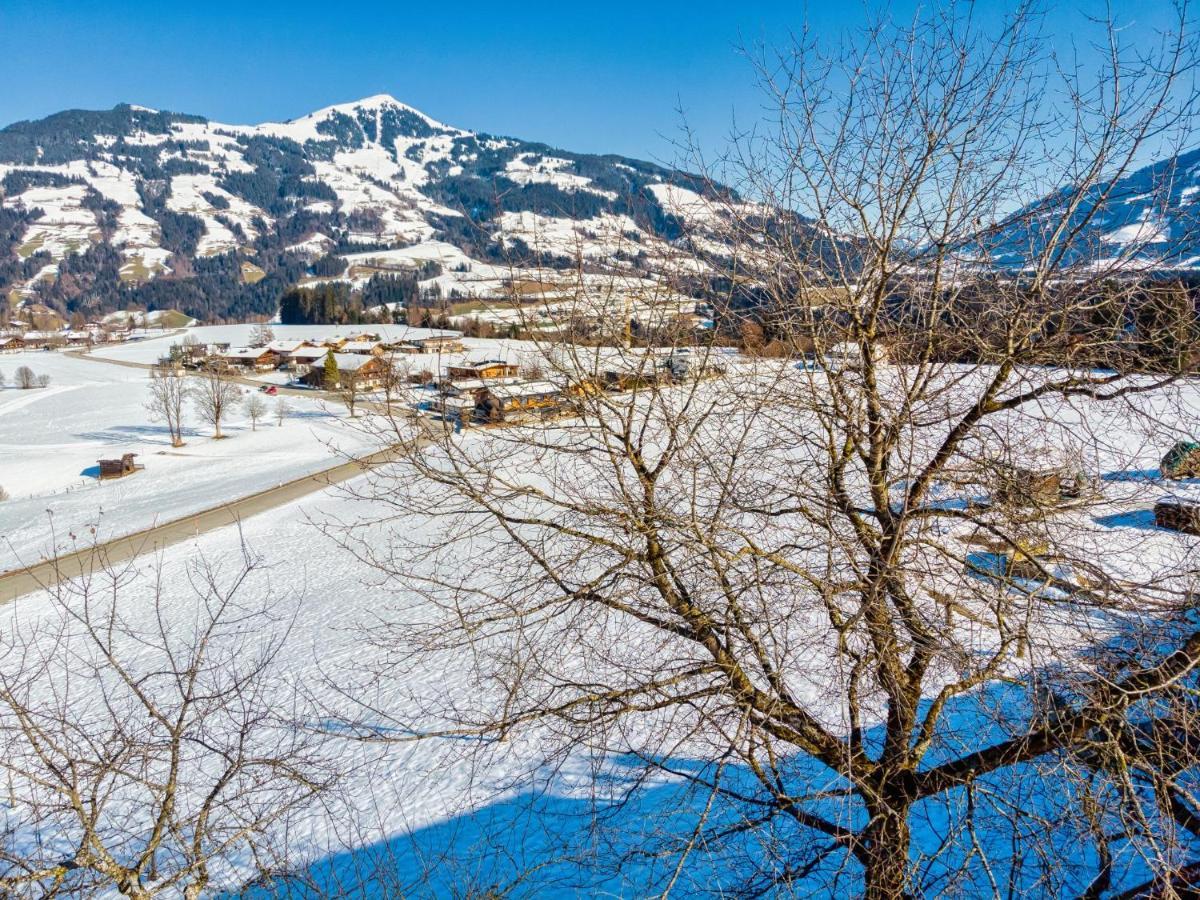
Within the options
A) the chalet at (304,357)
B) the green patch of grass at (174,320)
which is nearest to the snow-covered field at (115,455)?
the chalet at (304,357)

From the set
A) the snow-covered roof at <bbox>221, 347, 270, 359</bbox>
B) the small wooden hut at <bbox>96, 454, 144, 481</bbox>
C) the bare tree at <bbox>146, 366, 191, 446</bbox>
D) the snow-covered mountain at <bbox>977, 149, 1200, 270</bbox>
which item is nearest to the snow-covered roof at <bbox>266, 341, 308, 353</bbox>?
the snow-covered roof at <bbox>221, 347, 270, 359</bbox>

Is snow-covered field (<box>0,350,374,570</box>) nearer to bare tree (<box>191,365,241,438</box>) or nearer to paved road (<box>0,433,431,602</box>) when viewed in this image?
paved road (<box>0,433,431,602</box>)

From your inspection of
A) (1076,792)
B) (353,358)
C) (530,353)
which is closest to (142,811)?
(530,353)

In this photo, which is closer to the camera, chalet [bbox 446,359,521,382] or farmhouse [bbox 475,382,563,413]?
chalet [bbox 446,359,521,382]

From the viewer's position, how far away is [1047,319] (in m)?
3.50

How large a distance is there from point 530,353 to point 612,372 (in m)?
0.54

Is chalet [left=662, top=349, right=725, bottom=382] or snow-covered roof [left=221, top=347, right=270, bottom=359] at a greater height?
chalet [left=662, top=349, right=725, bottom=382]

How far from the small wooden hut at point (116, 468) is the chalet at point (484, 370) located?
35653 mm

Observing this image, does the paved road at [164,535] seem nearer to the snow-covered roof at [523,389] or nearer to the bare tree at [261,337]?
the snow-covered roof at [523,389]

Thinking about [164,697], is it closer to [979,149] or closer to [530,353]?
[530,353]

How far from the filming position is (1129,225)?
3375 millimetres

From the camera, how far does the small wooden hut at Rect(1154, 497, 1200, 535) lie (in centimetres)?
354

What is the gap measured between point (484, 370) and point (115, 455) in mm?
41265

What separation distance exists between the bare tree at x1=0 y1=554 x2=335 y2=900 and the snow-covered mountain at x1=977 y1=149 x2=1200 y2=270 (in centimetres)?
544
